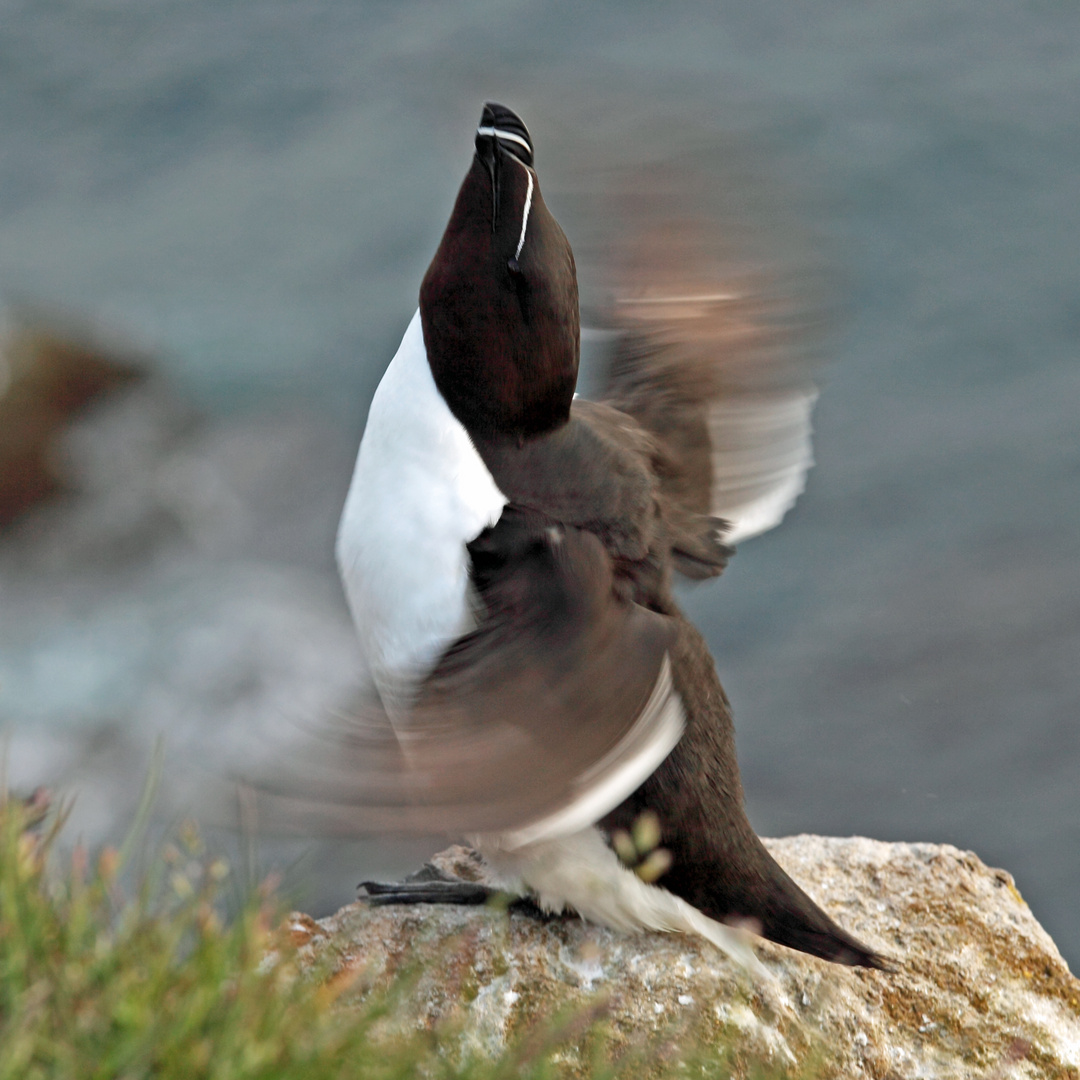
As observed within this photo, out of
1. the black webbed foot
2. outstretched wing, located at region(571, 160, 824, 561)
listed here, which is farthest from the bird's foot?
outstretched wing, located at region(571, 160, 824, 561)

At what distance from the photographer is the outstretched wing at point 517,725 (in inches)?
93.5

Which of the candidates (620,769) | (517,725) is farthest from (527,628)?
(620,769)

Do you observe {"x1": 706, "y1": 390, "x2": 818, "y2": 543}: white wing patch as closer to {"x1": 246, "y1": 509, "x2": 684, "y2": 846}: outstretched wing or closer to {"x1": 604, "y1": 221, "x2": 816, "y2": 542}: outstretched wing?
{"x1": 604, "y1": 221, "x2": 816, "y2": 542}: outstretched wing

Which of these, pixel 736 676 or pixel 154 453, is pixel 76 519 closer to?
pixel 154 453

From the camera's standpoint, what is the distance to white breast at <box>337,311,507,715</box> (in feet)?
9.26

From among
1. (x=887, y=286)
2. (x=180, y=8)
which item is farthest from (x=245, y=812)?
(x=180, y=8)

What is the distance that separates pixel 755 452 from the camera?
3.80 metres

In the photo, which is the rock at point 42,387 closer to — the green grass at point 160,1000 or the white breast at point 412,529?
the white breast at point 412,529

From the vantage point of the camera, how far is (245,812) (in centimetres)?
222

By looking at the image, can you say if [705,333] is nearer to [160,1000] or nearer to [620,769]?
[620,769]

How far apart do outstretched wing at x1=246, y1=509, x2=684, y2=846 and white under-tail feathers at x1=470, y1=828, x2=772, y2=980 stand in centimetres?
31

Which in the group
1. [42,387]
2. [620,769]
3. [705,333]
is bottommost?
[42,387]

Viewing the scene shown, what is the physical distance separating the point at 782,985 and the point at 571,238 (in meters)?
2.14

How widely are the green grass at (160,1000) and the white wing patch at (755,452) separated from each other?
77.3 inches
